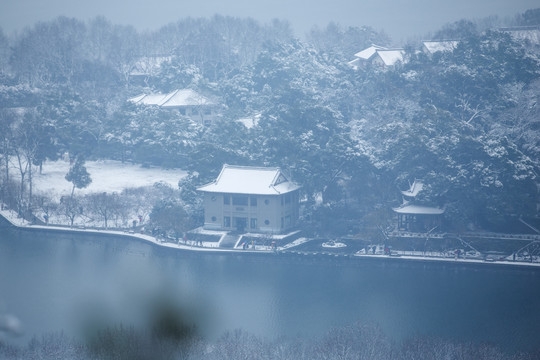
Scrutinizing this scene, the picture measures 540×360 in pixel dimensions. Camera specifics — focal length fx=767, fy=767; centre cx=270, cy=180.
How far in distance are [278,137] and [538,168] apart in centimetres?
1005

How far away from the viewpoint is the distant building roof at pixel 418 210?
2805cm

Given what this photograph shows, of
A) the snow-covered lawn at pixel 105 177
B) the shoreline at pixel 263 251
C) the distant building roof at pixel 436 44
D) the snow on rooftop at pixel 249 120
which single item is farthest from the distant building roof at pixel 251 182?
the distant building roof at pixel 436 44

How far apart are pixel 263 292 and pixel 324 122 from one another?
10.2 metres

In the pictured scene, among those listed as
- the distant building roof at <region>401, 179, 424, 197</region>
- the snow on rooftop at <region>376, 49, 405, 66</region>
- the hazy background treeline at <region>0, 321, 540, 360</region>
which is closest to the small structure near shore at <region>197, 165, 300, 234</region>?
the distant building roof at <region>401, 179, 424, 197</region>

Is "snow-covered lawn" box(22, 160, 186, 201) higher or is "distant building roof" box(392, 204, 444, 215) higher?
"snow-covered lawn" box(22, 160, 186, 201)

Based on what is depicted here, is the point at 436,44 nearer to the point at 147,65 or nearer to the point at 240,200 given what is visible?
the point at 147,65

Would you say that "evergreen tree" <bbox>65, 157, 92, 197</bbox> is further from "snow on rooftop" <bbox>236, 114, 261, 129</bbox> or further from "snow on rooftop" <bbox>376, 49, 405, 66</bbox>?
"snow on rooftop" <bbox>376, 49, 405, 66</bbox>

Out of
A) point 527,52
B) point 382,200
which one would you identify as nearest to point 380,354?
point 382,200

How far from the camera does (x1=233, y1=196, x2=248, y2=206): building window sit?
29.7 m

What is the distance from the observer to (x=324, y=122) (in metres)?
31.9

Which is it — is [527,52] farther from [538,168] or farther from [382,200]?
[382,200]

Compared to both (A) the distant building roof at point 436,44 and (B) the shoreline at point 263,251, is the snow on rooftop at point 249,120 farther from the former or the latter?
(A) the distant building roof at point 436,44

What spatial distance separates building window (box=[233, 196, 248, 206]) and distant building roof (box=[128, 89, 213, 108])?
41.6 ft

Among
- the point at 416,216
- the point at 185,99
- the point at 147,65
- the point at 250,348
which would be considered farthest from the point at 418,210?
the point at 147,65
